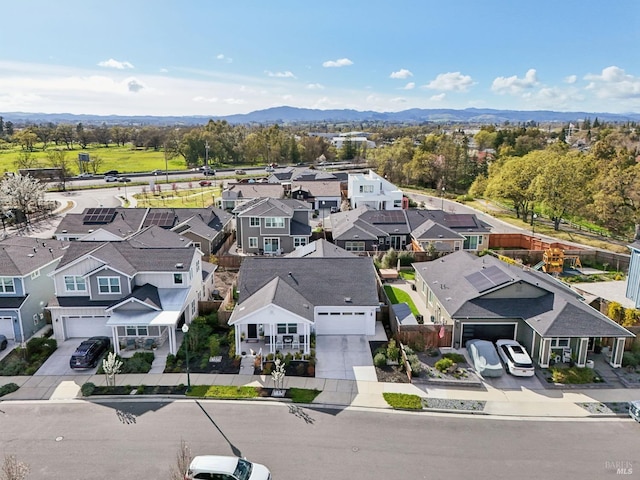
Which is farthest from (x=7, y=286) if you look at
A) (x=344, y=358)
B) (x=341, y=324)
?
(x=344, y=358)

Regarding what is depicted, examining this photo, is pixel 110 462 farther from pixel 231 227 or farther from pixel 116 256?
pixel 231 227

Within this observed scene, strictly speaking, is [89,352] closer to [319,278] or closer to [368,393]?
[319,278]

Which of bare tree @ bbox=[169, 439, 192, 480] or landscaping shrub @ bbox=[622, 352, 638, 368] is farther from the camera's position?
landscaping shrub @ bbox=[622, 352, 638, 368]

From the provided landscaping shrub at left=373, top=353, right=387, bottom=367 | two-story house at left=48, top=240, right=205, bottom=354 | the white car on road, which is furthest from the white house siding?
two-story house at left=48, top=240, right=205, bottom=354

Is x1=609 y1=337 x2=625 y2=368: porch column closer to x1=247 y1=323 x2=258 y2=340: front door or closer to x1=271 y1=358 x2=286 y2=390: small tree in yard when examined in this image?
x1=271 y1=358 x2=286 y2=390: small tree in yard

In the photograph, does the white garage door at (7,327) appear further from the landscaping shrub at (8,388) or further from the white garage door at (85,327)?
the landscaping shrub at (8,388)
